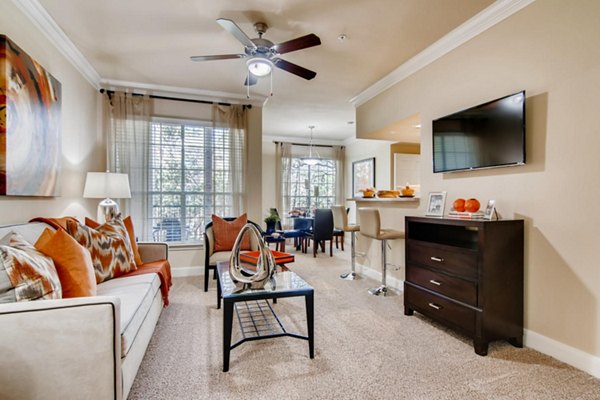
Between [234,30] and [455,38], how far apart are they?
2067mm

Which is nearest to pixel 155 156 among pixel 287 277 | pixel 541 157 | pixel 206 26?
pixel 206 26

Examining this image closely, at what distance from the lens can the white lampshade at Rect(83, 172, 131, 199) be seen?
3.22 m

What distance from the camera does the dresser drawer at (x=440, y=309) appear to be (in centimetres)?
223

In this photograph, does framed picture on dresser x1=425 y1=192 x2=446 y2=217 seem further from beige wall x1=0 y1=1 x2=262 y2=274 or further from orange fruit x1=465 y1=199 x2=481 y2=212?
beige wall x1=0 y1=1 x2=262 y2=274

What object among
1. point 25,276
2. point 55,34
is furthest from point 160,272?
point 55,34

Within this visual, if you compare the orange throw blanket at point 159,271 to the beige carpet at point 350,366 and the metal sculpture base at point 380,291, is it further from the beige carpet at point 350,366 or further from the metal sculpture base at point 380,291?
the metal sculpture base at point 380,291

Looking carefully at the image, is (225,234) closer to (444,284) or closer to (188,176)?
(188,176)

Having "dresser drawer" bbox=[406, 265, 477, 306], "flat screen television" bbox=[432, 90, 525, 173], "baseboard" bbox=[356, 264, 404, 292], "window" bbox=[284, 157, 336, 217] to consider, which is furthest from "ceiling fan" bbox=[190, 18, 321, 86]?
"window" bbox=[284, 157, 336, 217]

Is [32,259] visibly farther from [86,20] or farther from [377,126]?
[377,126]

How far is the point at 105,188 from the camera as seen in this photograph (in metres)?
3.26

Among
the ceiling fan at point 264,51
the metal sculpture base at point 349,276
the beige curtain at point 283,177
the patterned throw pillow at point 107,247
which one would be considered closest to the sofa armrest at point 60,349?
the patterned throw pillow at point 107,247

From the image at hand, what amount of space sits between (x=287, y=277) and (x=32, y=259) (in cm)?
157

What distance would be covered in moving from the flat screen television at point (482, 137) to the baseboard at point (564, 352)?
1.30 m

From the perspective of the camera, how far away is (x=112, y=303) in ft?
4.22
